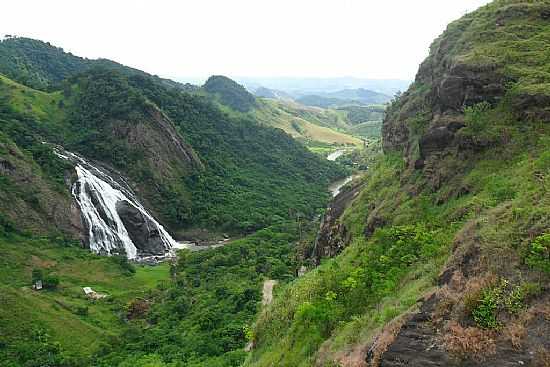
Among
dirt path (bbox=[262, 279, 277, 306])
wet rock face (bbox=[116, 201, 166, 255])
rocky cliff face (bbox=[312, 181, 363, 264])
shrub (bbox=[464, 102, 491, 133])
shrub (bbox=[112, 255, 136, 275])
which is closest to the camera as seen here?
shrub (bbox=[464, 102, 491, 133])

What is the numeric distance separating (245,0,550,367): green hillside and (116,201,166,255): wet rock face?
39.3 meters

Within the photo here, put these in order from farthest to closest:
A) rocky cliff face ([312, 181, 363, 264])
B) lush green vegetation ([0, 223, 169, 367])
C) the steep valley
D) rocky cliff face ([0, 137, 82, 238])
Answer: rocky cliff face ([0, 137, 82, 238]) → lush green vegetation ([0, 223, 169, 367]) → rocky cliff face ([312, 181, 363, 264]) → the steep valley

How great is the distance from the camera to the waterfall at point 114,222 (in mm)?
62062

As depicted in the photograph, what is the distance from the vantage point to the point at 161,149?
84562mm

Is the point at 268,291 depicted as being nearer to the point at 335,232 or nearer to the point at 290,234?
the point at 335,232

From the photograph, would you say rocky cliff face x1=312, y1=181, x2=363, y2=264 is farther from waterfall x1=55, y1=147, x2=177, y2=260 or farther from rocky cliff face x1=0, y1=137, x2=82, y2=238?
rocky cliff face x1=0, y1=137, x2=82, y2=238

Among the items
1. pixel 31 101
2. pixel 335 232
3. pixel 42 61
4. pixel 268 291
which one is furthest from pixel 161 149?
pixel 42 61

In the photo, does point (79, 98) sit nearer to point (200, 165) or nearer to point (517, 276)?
point (200, 165)

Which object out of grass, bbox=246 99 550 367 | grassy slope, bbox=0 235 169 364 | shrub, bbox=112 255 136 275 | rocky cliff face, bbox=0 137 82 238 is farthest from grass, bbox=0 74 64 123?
grass, bbox=246 99 550 367

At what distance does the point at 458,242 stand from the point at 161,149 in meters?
75.4

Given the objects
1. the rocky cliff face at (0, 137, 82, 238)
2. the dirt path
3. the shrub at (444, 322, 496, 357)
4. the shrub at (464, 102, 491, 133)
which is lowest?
the dirt path

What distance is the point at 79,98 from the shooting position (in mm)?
92125

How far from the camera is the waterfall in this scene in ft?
204

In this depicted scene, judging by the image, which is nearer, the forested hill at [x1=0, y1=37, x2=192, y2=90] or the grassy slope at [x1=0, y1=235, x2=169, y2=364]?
the grassy slope at [x1=0, y1=235, x2=169, y2=364]
